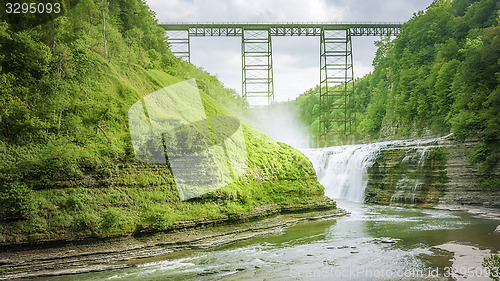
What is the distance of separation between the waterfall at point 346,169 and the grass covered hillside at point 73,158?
12.5m

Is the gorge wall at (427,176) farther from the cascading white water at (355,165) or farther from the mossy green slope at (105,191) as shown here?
the mossy green slope at (105,191)

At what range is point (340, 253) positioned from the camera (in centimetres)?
1173

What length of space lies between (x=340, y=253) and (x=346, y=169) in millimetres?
18622

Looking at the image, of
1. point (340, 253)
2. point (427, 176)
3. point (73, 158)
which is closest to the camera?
point (340, 253)

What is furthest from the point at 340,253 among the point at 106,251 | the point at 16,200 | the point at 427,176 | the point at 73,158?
the point at 427,176

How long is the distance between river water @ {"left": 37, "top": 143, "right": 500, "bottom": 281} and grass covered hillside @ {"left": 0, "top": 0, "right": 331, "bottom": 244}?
2.02 metres

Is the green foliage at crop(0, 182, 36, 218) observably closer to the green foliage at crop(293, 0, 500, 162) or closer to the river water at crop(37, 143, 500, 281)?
the river water at crop(37, 143, 500, 281)

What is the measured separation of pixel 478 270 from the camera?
892cm

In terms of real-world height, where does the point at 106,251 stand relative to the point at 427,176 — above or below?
below

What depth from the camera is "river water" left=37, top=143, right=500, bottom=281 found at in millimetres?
9516

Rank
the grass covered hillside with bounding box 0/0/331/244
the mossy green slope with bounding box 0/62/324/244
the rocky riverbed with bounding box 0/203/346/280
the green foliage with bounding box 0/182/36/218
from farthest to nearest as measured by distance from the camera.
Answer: the grass covered hillside with bounding box 0/0/331/244
the mossy green slope with bounding box 0/62/324/244
the green foliage with bounding box 0/182/36/218
the rocky riverbed with bounding box 0/203/346/280

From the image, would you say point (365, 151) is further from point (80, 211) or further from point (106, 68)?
point (80, 211)

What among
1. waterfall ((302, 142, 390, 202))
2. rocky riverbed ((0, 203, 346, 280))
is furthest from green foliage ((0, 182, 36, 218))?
waterfall ((302, 142, 390, 202))

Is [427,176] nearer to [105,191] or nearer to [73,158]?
[105,191]
